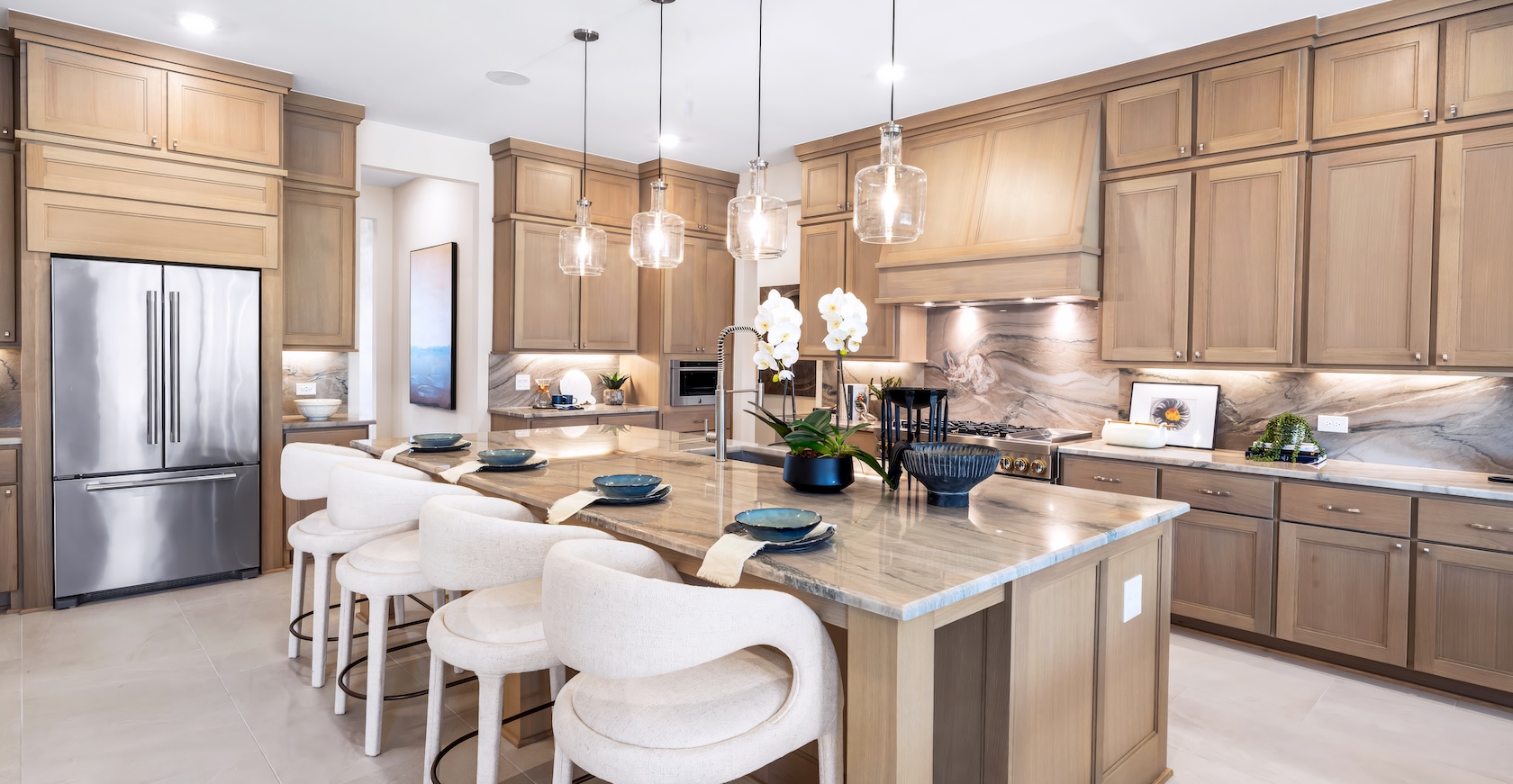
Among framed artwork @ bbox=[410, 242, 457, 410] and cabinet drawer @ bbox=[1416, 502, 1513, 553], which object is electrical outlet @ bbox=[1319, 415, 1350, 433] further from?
framed artwork @ bbox=[410, 242, 457, 410]

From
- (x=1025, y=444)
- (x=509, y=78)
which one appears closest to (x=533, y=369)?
(x=509, y=78)

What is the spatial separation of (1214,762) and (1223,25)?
3.13 metres

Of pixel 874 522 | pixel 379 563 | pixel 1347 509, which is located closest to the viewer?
pixel 874 522

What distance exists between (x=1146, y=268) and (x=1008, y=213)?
79 centimetres

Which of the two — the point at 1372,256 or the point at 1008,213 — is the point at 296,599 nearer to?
the point at 1008,213

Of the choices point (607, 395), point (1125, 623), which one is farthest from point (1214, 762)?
point (607, 395)

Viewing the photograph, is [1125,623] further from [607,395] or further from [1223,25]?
[607,395]

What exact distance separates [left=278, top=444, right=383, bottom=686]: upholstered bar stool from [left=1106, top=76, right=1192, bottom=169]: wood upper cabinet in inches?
154

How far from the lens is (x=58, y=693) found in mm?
2961

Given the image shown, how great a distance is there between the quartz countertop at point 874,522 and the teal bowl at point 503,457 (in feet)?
0.18

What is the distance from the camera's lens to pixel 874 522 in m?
2.03

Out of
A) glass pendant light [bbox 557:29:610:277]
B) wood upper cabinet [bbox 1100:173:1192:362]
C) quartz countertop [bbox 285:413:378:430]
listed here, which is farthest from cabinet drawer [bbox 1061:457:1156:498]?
quartz countertop [bbox 285:413:378:430]

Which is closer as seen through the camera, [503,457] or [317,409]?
[503,457]

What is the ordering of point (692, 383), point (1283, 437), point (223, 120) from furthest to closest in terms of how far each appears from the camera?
point (692, 383) < point (223, 120) < point (1283, 437)
